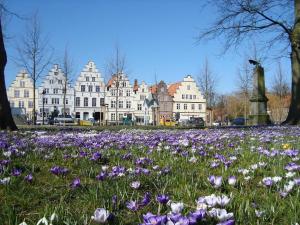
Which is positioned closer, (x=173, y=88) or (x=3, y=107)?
(x=3, y=107)

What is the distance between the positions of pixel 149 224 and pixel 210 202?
22.4 inches

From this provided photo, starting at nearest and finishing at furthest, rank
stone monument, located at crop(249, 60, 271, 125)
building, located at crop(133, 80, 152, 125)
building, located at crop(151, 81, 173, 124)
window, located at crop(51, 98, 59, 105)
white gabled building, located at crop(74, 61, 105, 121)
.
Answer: stone monument, located at crop(249, 60, 271, 125), white gabled building, located at crop(74, 61, 105, 121), window, located at crop(51, 98, 59, 105), building, located at crop(133, 80, 152, 125), building, located at crop(151, 81, 173, 124)

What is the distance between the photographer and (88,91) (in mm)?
83562

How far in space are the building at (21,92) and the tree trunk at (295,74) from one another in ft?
241

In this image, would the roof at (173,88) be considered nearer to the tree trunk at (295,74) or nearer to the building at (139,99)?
the building at (139,99)

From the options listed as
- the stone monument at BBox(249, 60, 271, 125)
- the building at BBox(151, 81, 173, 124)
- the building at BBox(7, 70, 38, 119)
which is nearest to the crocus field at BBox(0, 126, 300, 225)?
the stone monument at BBox(249, 60, 271, 125)

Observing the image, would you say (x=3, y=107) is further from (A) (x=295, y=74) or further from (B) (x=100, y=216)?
(A) (x=295, y=74)

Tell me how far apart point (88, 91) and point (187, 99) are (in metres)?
25.1

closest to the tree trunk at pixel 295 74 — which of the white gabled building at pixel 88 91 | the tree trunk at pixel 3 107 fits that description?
the tree trunk at pixel 3 107

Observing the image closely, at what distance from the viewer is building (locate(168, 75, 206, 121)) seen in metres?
91.3

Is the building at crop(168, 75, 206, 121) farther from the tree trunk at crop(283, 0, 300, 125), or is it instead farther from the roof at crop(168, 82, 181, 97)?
the tree trunk at crop(283, 0, 300, 125)

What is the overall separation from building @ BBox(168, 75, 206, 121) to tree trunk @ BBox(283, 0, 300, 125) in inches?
2764

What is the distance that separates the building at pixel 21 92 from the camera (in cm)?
8519

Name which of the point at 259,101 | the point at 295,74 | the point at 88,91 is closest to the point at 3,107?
the point at 295,74
